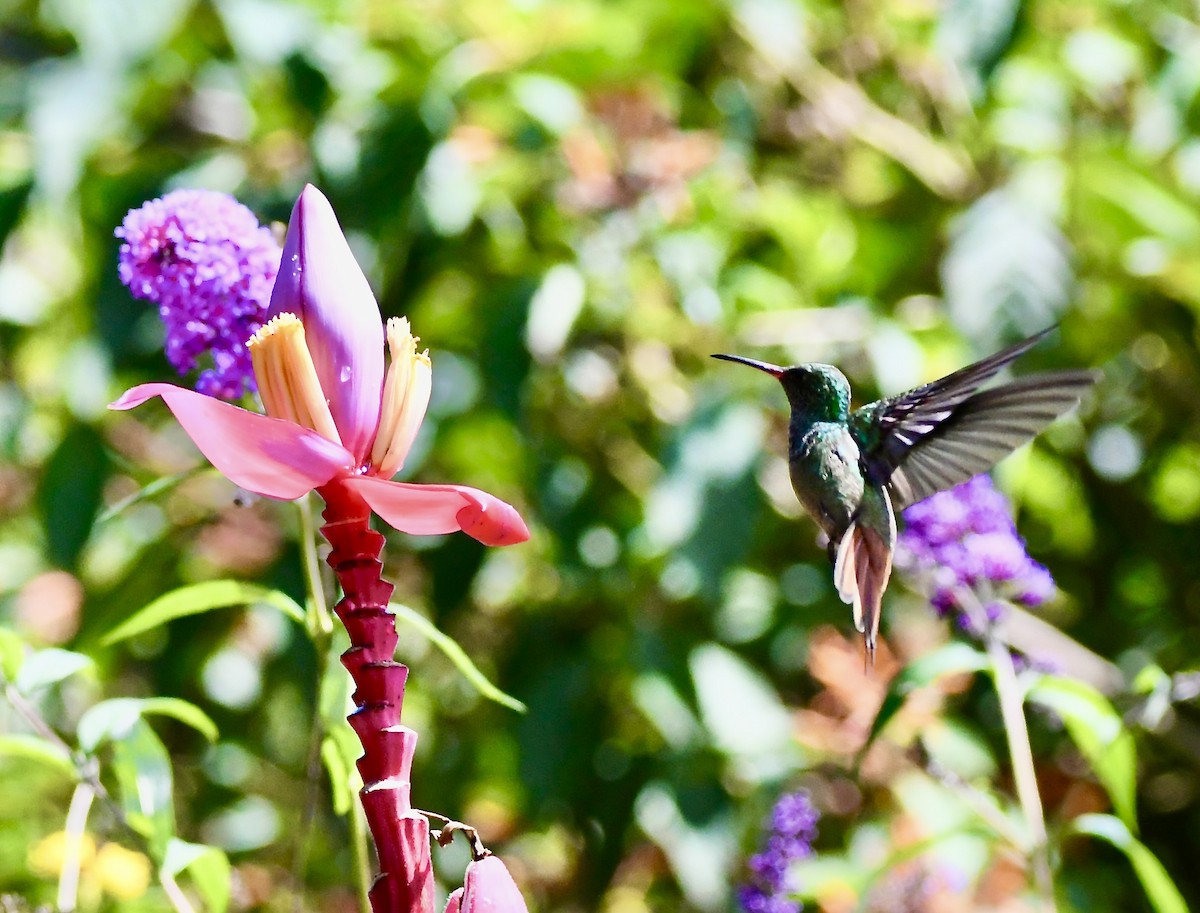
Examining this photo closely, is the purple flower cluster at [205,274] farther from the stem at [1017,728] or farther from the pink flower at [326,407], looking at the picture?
the stem at [1017,728]

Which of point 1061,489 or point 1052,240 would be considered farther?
point 1061,489

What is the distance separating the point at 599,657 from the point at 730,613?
21 centimetres

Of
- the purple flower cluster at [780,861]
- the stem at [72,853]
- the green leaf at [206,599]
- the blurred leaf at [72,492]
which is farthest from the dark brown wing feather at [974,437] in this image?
the blurred leaf at [72,492]

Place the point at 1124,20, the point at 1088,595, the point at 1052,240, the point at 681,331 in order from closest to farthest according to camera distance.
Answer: the point at 1052,240, the point at 681,331, the point at 1124,20, the point at 1088,595

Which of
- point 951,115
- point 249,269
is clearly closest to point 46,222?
point 951,115

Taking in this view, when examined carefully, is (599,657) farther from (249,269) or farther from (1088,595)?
(249,269)

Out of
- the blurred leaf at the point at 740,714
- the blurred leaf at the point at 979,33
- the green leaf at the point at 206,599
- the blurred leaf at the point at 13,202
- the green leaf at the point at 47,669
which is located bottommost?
the blurred leaf at the point at 740,714

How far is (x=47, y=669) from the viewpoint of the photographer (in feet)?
2.18

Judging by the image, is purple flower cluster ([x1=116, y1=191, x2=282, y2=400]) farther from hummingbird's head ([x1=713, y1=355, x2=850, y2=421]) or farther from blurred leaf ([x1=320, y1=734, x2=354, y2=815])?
hummingbird's head ([x1=713, y1=355, x2=850, y2=421])

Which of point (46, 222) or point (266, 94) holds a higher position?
point (266, 94)

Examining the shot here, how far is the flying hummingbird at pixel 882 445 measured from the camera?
2.98 ft

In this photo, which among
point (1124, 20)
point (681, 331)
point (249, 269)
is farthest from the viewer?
point (1124, 20)

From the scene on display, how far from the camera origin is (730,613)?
1.70 meters

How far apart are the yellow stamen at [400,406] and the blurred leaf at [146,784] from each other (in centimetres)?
28
